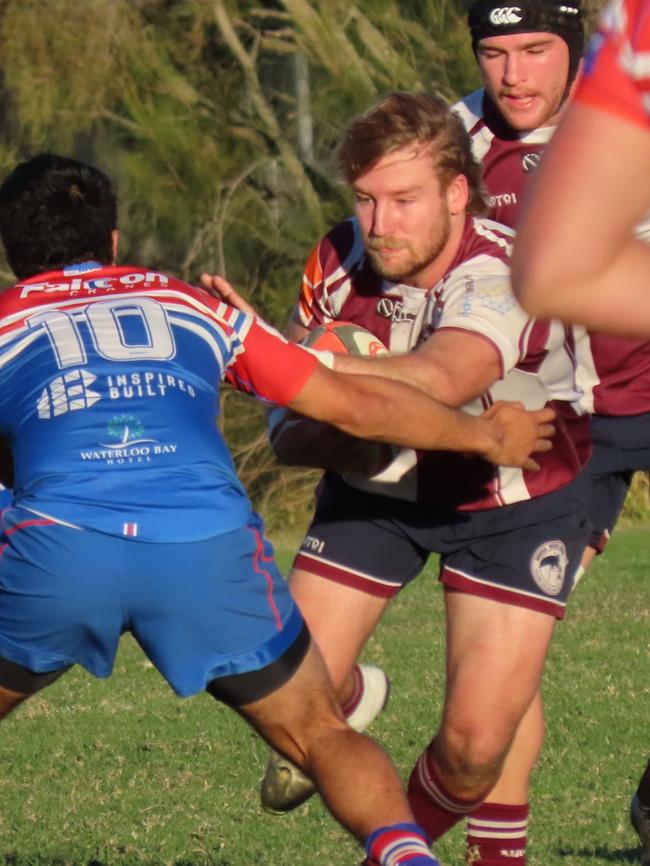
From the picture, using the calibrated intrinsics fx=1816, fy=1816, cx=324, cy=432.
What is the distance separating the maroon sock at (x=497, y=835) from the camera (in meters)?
4.89

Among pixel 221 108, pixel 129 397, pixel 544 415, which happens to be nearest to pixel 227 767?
pixel 544 415

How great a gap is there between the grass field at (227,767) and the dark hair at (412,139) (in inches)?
78.5

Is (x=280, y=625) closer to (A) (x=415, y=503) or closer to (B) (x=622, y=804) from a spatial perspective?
(A) (x=415, y=503)

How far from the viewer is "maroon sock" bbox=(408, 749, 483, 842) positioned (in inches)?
186

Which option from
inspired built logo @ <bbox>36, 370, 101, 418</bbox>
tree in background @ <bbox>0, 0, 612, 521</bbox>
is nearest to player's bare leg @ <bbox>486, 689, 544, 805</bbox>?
Result: inspired built logo @ <bbox>36, 370, 101, 418</bbox>

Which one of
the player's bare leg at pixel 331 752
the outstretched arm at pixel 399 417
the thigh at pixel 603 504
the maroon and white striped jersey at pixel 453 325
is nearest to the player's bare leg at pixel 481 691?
the maroon and white striped jersey at pixel 453 325

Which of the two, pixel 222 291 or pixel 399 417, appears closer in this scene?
pixel 399 417

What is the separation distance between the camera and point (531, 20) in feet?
17.6

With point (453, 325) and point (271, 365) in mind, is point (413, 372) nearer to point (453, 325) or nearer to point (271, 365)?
point (453, 325)

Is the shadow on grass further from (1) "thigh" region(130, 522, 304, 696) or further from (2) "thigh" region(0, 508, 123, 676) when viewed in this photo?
(2) "thigh" region(0, 508, 123, 676)

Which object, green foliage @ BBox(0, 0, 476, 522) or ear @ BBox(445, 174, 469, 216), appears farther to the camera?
green foliage @ BBox(0, 0, 476, 522)

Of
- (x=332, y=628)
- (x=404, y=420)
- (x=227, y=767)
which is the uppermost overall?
(x=404, y=420)

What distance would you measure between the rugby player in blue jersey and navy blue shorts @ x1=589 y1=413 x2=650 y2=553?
143cm

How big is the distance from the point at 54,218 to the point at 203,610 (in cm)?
105
